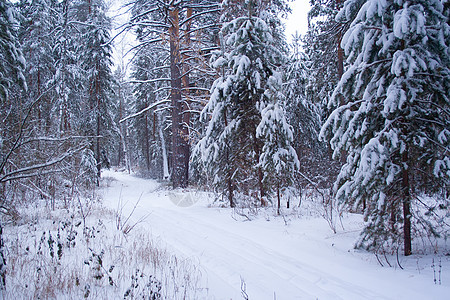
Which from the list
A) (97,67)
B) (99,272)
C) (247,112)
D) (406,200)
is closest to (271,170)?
(247,112)

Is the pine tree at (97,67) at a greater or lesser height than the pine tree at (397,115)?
greater

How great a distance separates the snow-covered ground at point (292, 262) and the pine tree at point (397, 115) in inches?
24.1

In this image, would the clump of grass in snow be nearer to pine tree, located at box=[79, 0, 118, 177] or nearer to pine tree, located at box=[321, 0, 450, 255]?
pine tree, located at box=[321, 0, 450, 255]

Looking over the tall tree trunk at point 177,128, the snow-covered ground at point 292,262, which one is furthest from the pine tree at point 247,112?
the tall tree trunk at point 177,128

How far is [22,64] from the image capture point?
10734 millimetres

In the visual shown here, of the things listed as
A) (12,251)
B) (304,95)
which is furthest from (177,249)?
(304,95)

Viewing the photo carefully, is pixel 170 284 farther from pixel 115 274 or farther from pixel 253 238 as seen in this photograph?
pixel 253 238

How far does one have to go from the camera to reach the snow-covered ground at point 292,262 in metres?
3.56

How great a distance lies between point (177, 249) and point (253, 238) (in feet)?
5.67

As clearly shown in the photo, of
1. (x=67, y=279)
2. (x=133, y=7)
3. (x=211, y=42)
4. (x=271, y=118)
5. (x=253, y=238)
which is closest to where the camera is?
(x=67, y=279)

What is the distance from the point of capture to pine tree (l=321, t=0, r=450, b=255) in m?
4.25

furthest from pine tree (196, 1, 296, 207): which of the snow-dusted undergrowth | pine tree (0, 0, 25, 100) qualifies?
pine tree (0, 0, 25, 100)

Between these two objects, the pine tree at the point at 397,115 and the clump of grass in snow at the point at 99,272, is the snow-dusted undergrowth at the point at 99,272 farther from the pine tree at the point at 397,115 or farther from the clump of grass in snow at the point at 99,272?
the pine tree at the point at 397,115

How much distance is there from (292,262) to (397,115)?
3.09 meters
